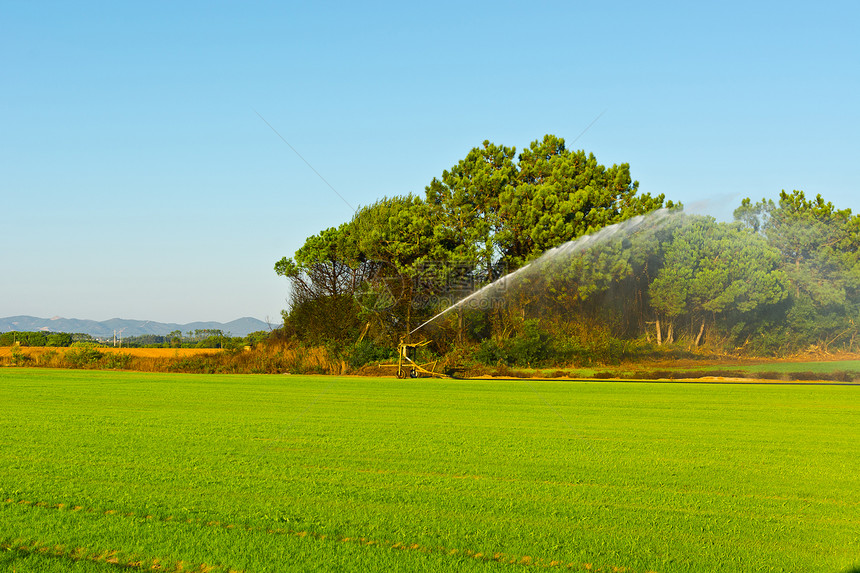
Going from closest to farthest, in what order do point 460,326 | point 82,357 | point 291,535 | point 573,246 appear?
point 291,535 < point 82,357 < point 573,246 < point 460,326

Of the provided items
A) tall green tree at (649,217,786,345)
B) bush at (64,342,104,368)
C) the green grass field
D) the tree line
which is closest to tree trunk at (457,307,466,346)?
the tree line

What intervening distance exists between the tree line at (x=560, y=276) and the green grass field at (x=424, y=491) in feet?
61.4

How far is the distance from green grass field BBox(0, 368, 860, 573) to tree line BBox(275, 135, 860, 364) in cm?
1873

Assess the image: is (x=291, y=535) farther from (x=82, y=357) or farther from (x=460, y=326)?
(x=82, y=357)

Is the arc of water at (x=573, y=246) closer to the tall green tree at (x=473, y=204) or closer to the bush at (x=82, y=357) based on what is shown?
the tall green tree at (x=473, y=204)

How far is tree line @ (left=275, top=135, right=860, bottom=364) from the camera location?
104 feet

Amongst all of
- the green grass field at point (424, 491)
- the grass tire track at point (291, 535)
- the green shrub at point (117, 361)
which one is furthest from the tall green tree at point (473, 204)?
the grass tire track at point (291, 535)

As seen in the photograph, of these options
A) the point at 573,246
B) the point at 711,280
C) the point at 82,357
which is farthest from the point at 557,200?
the point at 82,357

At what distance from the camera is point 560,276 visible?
105ft

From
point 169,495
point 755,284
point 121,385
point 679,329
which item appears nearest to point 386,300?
point 121,385

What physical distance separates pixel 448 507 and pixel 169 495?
99.5 inches

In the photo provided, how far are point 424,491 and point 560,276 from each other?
26.5 m

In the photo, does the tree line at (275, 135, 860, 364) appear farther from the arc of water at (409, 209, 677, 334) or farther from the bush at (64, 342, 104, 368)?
the bush at (64, 342, 104, 368)

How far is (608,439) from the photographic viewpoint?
978cm
